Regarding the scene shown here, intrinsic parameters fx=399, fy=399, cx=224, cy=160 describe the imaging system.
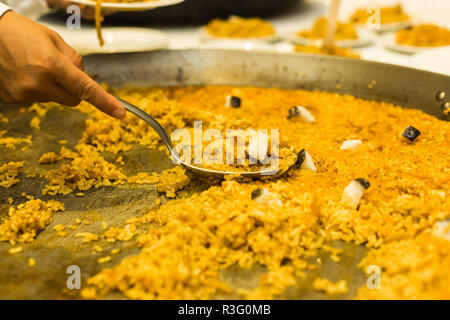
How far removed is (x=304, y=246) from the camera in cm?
100

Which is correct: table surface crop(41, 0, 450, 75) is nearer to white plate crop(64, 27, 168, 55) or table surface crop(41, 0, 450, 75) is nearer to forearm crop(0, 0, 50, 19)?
white plate crop(64, 27, 168, 55)

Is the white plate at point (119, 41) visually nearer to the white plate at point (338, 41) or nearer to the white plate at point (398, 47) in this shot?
the white plate at point (338, 41)

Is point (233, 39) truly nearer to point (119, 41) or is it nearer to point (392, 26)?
point (119, 41)

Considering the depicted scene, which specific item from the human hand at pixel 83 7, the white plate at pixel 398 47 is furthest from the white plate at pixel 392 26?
the human hand at pixel 83 7

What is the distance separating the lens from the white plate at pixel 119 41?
2172 millimetres

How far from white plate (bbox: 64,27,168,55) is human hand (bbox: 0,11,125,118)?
3.20 feet

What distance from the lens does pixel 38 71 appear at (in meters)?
1.13

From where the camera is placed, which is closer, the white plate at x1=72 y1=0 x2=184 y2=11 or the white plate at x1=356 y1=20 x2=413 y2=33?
the white plate at x1=72 y1=0 x2=184 y2=11

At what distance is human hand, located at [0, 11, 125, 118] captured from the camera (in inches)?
44.3

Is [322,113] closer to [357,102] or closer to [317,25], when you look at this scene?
[357,102]

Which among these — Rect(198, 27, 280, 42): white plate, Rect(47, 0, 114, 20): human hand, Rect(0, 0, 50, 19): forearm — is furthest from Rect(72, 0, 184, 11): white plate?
Rect(198, 27, 280, 42): white plate

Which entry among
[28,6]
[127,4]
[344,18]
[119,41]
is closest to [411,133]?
[127,4]

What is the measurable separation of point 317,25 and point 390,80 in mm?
1579

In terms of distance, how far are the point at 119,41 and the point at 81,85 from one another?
3.83ft
